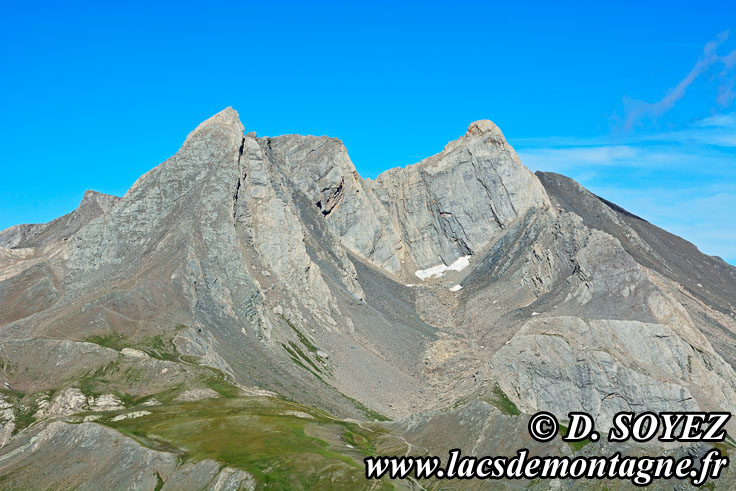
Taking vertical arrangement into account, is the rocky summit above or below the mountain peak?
below

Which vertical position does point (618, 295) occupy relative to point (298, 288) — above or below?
above

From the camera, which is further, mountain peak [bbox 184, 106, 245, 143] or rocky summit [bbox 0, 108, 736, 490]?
mountain peak [bbox 184, 106, 245, 143]

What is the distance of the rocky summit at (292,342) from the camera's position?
6462 centimetres

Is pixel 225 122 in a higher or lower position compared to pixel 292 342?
higher

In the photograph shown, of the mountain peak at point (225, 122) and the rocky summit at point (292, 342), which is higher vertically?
the mountain peak at point (225, 122)

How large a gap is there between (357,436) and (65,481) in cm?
3101

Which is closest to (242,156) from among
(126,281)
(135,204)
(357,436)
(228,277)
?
(135,204)

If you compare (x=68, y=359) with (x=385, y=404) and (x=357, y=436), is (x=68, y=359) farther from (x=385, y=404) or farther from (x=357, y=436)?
(x=385, y=404)

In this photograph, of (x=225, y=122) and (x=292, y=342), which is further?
(x=225, y=122)

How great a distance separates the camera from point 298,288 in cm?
14075

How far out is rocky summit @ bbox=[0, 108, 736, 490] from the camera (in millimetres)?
64625

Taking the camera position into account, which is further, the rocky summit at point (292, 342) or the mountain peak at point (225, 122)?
the mountain peak at point (225, 122)

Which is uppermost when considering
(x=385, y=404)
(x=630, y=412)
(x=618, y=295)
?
(x=618, y=295)

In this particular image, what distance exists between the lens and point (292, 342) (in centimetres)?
12219
